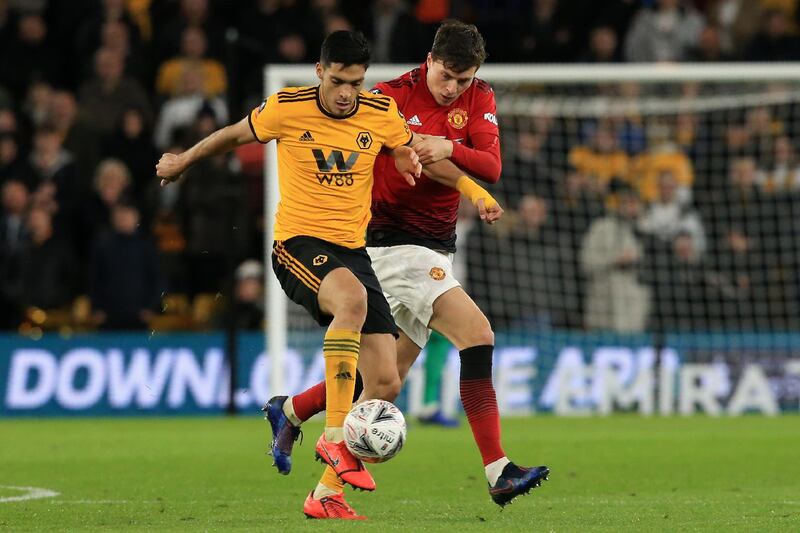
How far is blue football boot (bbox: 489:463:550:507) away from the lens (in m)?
7.29

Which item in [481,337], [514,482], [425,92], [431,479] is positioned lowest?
[431,479]

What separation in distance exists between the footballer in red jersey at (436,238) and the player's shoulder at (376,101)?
0.22 m

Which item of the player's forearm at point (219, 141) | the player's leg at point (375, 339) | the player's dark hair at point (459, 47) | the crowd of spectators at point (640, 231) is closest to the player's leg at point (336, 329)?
the player's leg at point (375, 339)

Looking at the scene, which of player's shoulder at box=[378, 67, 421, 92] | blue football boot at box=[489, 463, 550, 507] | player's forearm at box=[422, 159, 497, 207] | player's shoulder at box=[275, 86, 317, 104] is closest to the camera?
blue football boot at box=[489, 463, 550, 507]

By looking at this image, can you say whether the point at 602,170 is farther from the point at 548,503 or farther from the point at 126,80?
the point at 548,503

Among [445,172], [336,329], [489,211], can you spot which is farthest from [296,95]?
[336,329]

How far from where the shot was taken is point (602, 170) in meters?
17.0

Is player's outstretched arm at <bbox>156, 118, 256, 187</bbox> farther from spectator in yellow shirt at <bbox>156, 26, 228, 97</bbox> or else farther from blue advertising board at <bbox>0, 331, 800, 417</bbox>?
spectator in yellow shirt at <bbox>156, 26, 228, 97</bbox>

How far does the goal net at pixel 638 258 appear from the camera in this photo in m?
16.4

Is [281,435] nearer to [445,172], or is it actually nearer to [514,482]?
[514,482]

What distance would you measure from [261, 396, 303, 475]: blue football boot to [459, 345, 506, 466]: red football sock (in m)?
0.96

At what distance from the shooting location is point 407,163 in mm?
7695

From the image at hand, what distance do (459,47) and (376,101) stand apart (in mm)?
489

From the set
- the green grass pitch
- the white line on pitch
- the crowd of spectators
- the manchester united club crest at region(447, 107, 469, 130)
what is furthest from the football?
the crowd of spectators
